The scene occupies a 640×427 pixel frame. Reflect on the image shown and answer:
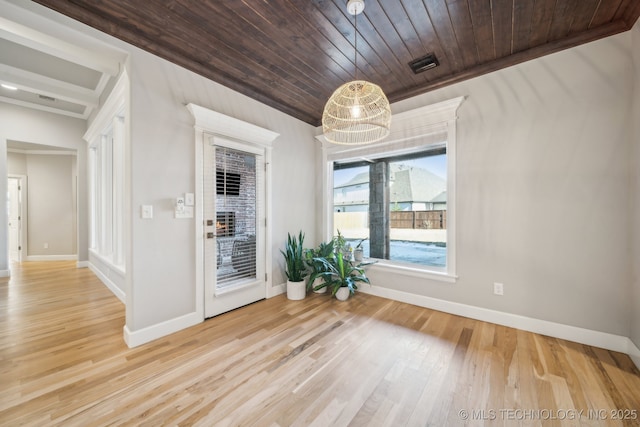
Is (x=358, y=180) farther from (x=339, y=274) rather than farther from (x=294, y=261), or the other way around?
(x=294, y=261)

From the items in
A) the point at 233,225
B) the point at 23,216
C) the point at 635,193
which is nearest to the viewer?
the point at 635,193

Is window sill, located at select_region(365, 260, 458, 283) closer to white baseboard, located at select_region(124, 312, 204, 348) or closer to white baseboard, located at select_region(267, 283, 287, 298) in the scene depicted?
white baseboard, located at select_region(267, 283, 287, 298)

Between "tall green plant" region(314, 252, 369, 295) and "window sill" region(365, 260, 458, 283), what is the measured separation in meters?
0.24

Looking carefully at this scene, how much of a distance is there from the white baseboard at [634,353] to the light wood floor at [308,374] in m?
0.07

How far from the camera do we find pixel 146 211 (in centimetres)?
217

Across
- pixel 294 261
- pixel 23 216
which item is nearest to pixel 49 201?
pixel 23 216

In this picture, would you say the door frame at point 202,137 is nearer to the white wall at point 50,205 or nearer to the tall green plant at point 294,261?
the tall green plant at point 294,261

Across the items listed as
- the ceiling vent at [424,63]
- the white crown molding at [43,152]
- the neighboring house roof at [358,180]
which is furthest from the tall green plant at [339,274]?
the white crown molding at [43,152]

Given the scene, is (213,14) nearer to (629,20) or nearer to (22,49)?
(22,49)

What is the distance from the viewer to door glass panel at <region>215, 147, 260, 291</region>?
2756 mm

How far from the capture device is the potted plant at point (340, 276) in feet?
10.4

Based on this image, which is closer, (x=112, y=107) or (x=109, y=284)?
(x=112, y=107)

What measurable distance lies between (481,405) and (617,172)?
2.16 meters

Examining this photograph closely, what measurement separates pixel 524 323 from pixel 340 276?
6.35ft
